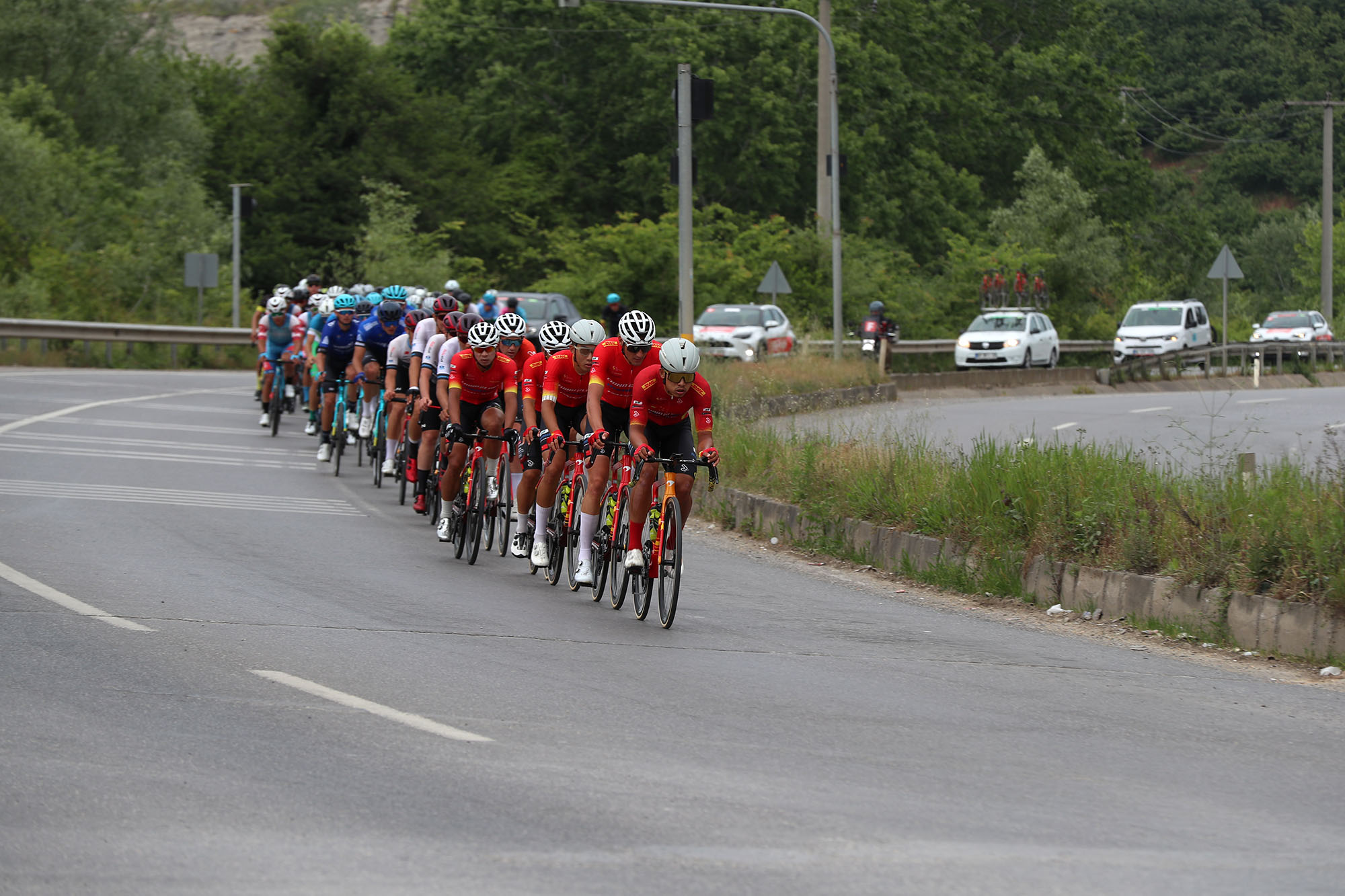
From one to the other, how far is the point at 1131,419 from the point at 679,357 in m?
20.2

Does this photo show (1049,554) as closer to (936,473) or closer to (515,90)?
(936,473)

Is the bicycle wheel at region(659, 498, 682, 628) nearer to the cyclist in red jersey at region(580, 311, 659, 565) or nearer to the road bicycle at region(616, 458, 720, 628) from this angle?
the road bicycle at region(616, 458, 720, 628)

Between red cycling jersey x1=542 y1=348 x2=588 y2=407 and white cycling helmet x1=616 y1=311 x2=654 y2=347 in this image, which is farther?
red cycling jersey x1=542 y1=348 x2=588 y2=407

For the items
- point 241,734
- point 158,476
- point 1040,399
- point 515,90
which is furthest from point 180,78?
point 241,734

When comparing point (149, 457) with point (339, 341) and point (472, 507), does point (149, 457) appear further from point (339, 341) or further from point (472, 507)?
point (472, 507)

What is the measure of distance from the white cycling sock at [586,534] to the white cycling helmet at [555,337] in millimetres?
1391

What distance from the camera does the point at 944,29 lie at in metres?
70.4

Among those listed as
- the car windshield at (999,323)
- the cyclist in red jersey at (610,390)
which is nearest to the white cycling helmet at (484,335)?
the cyclist in red jersey at (610,390)

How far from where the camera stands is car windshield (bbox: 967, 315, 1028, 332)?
144 ft

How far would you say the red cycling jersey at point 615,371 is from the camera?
36.7ft

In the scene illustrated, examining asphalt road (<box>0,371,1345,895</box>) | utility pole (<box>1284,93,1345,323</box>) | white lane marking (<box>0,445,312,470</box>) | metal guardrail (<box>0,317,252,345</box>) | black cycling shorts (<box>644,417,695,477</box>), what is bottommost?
asphalt road (<box>0,371,1345,895</box>)

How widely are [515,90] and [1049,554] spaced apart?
59521 mm

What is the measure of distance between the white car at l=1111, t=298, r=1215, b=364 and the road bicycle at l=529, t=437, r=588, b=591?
122 ft

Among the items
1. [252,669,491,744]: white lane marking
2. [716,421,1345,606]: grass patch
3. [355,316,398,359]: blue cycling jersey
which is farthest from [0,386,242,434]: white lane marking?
[252,669,491,744]: white lane marking
